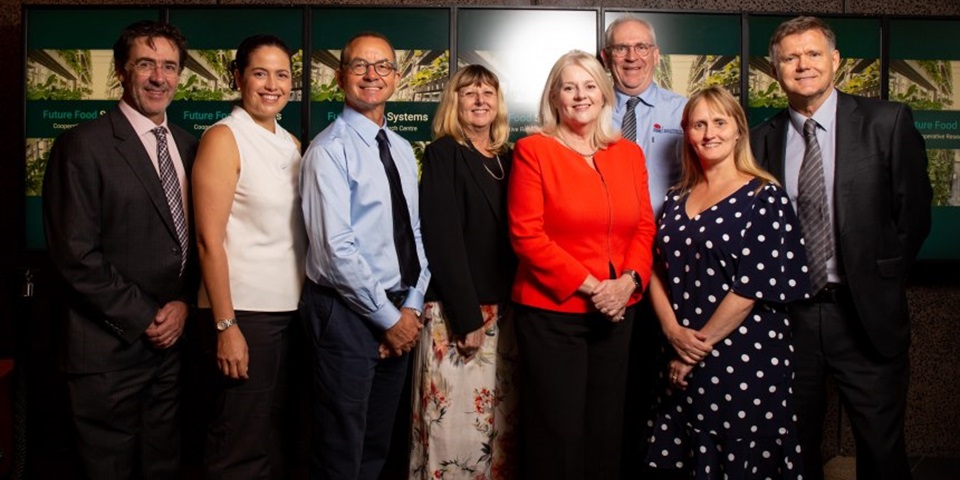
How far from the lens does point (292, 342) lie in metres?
2.13

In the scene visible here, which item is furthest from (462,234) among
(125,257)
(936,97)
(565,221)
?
(936,97)

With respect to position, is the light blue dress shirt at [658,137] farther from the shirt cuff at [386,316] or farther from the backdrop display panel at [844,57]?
the shirt cuff at [386,316]

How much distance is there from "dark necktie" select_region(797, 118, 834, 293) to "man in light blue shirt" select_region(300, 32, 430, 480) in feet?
3.91

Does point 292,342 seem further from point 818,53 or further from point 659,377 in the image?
point 818,53

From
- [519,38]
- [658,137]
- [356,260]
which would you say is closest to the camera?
[356,260]

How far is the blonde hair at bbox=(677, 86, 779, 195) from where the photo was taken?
2.04 metres

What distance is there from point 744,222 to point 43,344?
3168 millimetres

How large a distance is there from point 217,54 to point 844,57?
8.94ft

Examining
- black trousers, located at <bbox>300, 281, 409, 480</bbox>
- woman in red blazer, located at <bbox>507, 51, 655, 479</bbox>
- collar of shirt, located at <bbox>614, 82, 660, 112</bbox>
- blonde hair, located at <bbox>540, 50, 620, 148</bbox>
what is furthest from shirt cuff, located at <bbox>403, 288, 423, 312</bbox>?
collar of shirt, located at <bbox>614, 82, 660, 112</bbox>

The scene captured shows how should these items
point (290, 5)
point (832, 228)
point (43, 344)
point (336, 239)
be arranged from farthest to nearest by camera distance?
1. point (43, 344)
2. point (290, 5)
3. point (832, 228)
4. point (336, 239)

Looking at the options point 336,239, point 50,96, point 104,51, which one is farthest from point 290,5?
point 336,239

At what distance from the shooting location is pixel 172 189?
1968mm

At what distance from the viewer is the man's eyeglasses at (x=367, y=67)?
6.56 feet

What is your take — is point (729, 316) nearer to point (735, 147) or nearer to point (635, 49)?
point (735, 147)
